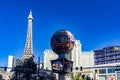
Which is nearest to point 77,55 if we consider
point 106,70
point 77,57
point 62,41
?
point 77,57

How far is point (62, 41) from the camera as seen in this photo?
80.4m

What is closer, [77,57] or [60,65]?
[60,65]

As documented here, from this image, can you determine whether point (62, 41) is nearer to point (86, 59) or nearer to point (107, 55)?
point (107, 55)

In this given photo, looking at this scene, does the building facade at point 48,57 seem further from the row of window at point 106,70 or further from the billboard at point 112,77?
the billboard at point 112,77

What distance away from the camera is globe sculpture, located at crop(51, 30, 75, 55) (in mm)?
80500

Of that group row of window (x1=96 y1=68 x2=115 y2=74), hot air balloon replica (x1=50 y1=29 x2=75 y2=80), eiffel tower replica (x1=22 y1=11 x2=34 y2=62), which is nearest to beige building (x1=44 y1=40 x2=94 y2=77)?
eiffel tower replica (x1=22 y1=11 x2=34 y2=62)

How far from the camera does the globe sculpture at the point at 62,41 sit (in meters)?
80.5

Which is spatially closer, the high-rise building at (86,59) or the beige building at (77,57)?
the beige building at (77,57)

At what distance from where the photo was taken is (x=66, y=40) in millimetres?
80562

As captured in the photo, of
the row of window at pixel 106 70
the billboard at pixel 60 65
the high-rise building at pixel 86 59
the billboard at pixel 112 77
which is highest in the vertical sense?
the high-rise building at pixel 86 59

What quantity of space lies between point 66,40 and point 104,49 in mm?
108297

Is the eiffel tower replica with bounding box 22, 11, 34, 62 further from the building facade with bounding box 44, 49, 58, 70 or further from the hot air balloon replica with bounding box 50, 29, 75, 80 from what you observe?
the hot air balloon replica with bounding box 50, 29, 75, 80

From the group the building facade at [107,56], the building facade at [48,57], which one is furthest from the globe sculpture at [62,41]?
the building facade at [48,57]

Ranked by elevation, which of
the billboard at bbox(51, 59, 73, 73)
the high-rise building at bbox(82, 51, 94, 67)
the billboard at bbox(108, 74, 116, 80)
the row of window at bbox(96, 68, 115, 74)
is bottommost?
the billboard at bbox(108, 74, 116, 80)
